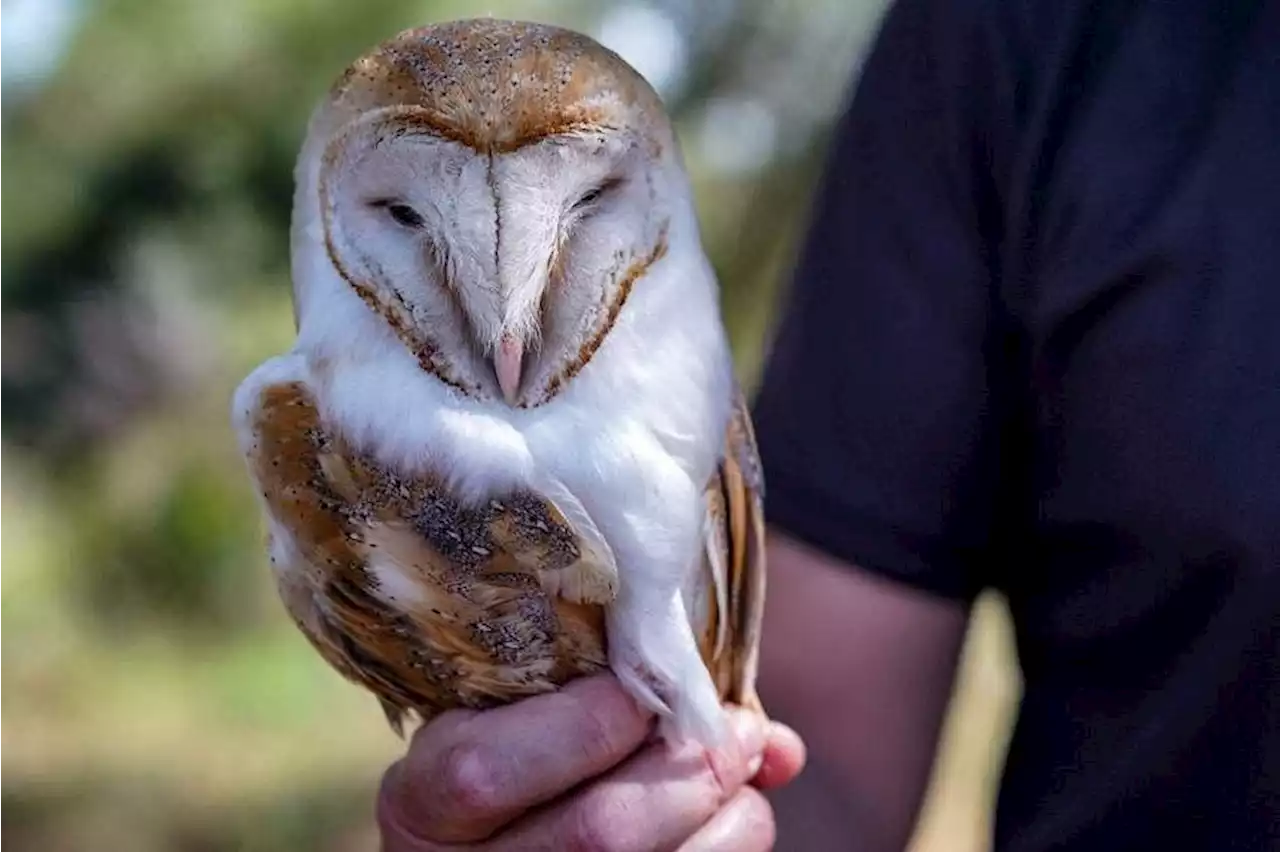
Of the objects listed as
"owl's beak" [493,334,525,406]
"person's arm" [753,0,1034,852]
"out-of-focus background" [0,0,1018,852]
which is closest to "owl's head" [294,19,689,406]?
"owl's beak" [493,334,525,406]

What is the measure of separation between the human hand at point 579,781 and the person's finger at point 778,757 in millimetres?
19

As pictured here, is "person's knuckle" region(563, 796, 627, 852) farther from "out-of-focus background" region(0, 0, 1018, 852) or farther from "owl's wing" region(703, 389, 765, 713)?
"out-of-focus background" region(0, 0, 1018, 852)

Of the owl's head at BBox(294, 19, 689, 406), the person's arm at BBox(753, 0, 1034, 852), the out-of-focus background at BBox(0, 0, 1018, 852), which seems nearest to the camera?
the owl's head at BBox(294, 19, 689, 406)

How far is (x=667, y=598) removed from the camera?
590 mm

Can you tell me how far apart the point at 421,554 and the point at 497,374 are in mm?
88

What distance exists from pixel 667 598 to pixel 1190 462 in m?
0.28

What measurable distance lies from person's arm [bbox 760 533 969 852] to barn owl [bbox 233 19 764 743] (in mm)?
235

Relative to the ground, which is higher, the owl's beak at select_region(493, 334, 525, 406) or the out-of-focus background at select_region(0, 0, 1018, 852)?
the owl's beak at select_region(493, 334, 525, 406)

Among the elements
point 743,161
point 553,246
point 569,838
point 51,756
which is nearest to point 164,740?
point 51,756

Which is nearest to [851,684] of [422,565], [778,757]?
[778,757]

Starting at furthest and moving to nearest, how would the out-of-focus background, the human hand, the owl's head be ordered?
1. the out-of-focus background
2. the human hand
3. the owl's head

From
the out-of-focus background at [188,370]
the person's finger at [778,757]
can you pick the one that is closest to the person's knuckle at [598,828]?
the person's finger at [778,757]

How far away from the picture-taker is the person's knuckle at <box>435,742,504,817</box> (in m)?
0.61

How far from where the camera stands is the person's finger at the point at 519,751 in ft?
1.97
